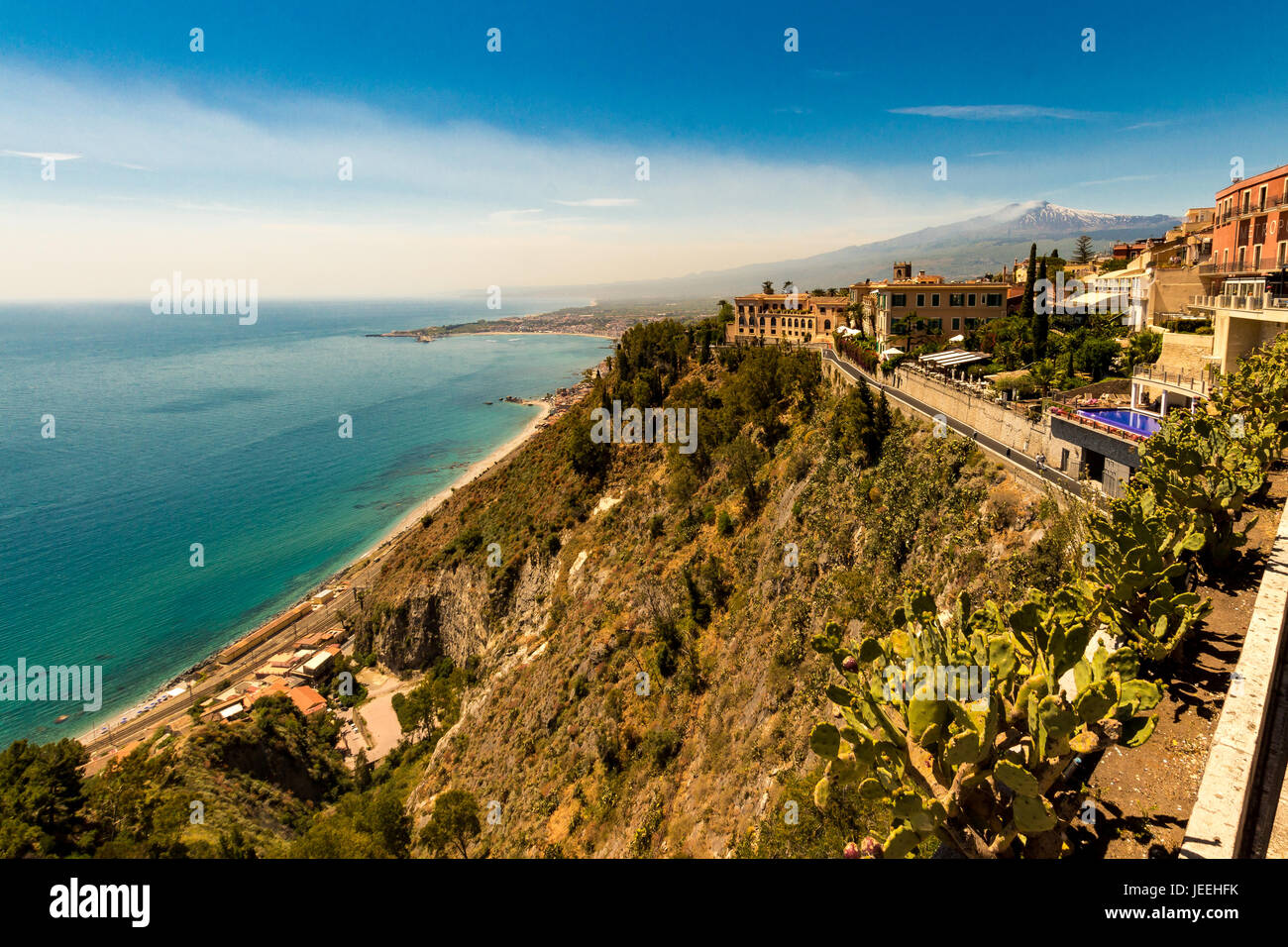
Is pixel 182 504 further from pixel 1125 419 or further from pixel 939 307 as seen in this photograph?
pixel 1125 419

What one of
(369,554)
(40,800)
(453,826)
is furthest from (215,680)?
(453,826)

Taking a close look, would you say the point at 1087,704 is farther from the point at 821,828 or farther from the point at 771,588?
the point at 771,588

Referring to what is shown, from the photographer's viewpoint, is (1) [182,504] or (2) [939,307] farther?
(1) [182,504]

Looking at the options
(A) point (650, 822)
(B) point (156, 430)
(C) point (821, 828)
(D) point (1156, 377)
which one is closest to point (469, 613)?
(A) point (650, 822)

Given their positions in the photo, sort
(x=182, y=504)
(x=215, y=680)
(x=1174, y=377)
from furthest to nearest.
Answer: (x=182, y=504) < (x=215, y=680) < (x=1174, y=377)

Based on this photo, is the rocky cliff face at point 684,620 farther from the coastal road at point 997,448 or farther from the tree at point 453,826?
the tree at point 453,826

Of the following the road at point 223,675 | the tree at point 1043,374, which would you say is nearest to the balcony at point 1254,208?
the tree at point 1043,374

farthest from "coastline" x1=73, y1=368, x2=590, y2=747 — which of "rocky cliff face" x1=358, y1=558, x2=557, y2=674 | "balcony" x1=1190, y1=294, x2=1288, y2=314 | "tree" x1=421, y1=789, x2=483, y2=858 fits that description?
"balcony" x1=1190, y1=294, x2=1288, y2=314
